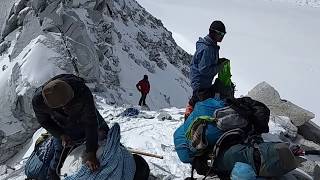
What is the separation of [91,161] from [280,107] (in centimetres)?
581

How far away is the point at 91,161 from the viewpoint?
5.12 meters

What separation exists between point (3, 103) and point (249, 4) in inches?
3132

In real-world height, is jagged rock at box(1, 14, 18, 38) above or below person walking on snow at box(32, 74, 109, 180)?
above

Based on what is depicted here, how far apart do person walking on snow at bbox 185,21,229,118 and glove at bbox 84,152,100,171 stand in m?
2.55

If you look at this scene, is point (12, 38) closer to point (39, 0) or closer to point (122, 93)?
point (39, 0)

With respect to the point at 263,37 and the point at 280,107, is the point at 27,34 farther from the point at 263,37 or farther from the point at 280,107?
the point at 263,37

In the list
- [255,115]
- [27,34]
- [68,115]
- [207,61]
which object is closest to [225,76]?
[207,61]

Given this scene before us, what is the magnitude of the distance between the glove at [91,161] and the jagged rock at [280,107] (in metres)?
5.32

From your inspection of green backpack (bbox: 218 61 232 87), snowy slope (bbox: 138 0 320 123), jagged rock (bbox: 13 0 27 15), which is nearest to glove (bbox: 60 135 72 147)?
green backpack (bbox: 218 61 232 87)

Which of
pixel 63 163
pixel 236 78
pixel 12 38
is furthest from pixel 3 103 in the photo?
pixel 236 78

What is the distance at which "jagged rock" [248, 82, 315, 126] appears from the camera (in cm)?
945

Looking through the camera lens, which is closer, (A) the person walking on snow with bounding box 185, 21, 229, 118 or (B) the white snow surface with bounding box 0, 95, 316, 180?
(B) the white snow surface with bounding box 0, 95, 316, 180

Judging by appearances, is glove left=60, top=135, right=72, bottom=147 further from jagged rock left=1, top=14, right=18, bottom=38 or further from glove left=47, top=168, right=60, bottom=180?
jagged rock left=1, top=14, right=18, bottom=38

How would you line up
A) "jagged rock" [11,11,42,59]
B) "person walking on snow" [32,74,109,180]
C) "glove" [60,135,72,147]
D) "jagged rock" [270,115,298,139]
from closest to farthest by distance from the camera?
1. "person walking on snow" [32,74,109,180]
2. "glove" [60,135,72,147]
3. "jagged rock" [270,115,298,139]
4. "jagged rock" [11,11,42,59]
